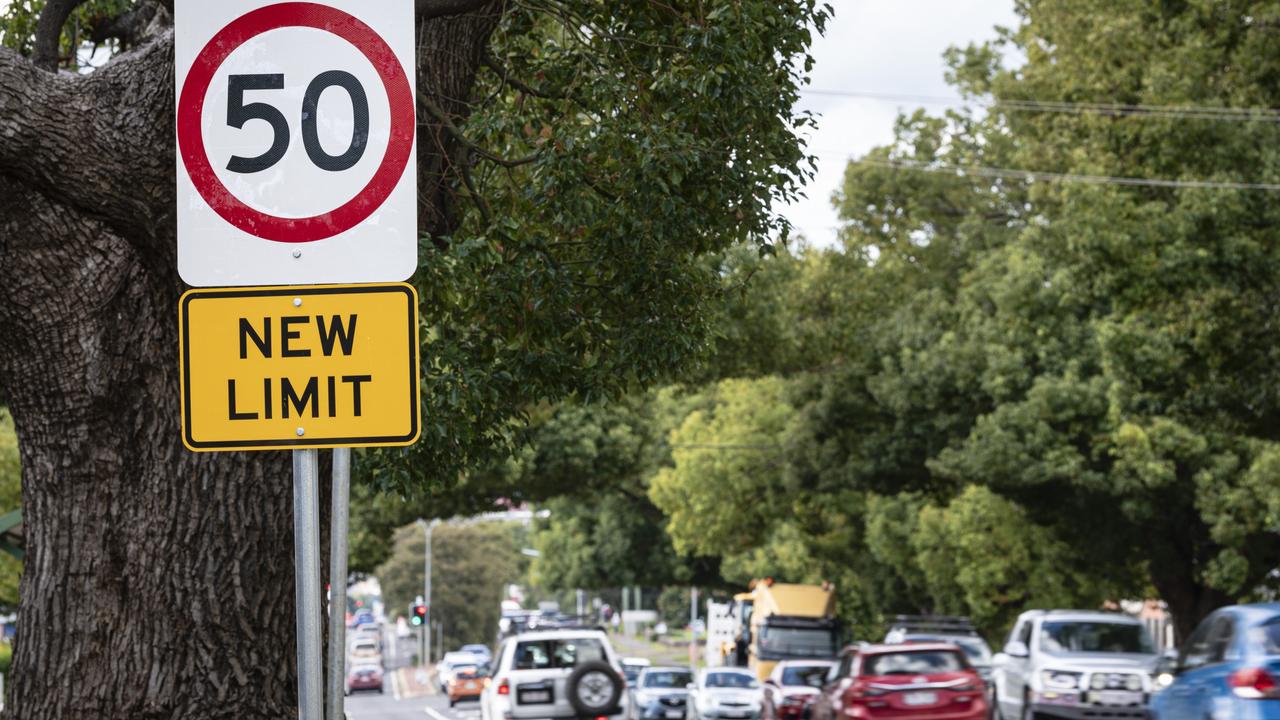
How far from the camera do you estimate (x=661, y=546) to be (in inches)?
2259

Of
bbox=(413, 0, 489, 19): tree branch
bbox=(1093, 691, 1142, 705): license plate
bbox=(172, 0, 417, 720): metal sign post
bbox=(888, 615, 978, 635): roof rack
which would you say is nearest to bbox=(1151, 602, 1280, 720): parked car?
bbox=(1093, 691, 1142, 705): license plate

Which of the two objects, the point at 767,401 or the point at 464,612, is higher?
the point at 767,401

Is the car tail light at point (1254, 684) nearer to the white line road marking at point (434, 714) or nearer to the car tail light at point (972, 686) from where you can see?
the car tail light at point (972, 686)

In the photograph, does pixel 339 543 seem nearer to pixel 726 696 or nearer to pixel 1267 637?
pixel 1267 637

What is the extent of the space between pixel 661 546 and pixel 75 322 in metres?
51.6

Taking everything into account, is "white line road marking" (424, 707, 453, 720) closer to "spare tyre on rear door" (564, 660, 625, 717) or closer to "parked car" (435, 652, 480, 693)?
"parked car" (435, 652, 480, 693)

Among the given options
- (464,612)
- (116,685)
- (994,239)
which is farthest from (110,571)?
(464,612)

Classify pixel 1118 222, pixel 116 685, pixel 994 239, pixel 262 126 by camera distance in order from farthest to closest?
1. pixel 994 239
2. pixel 1118 222
3. pixel 116 685
4. pixel 262 126

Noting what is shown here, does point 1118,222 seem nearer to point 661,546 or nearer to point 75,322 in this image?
point 75,322

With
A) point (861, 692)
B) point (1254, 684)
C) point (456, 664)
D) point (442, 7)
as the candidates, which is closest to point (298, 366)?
point (442, 7)

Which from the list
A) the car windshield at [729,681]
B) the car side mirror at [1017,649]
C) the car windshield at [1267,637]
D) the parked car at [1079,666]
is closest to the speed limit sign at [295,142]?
the car windshield at [1267,637]

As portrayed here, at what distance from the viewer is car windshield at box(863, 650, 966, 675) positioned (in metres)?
19.1

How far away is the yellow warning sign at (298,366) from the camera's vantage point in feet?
12.1

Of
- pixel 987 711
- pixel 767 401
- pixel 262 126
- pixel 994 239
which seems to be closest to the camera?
pixel 262 126
